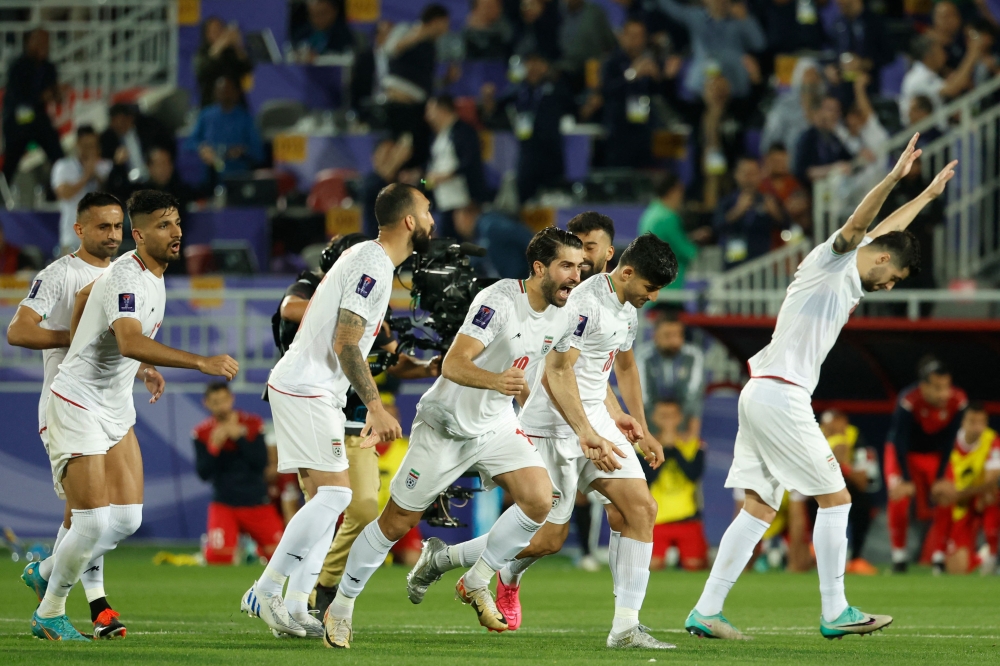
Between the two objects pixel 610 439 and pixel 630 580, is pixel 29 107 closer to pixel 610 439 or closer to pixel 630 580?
pixel 610 439

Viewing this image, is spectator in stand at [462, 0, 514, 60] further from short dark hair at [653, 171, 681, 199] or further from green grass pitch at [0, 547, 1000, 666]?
green grass pitch at [0, 547, 1000, 666]

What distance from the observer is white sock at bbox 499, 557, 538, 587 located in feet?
27.6

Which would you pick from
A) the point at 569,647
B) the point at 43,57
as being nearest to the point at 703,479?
the point at 569,647

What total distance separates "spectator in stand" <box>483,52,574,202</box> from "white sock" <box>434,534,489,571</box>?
9879mm

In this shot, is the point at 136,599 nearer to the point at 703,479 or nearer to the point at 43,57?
the point at 703,479

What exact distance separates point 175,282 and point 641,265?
33.8 feet

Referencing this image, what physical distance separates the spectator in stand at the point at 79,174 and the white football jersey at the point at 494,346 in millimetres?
12098

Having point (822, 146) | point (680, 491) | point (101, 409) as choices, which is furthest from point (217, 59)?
Result: point (101, 409)

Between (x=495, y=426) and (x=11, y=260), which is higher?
(x=11, y=260)

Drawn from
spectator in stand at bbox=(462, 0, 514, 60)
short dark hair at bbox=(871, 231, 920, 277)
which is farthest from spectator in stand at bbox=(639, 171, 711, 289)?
short dark hair at bbox=(871, 231, 920, 277)

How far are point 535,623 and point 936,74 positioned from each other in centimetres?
1023

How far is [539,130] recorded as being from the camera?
17.6 metres

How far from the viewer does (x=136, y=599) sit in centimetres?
1031

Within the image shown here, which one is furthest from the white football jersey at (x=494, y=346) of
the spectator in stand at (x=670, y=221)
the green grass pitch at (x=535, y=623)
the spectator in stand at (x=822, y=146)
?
the spectator in stand at (x=822, y=146)
